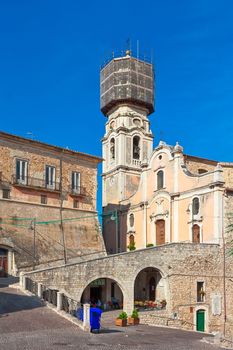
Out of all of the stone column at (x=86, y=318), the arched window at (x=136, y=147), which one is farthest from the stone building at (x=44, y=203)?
the stone column at (x=86, y=318)

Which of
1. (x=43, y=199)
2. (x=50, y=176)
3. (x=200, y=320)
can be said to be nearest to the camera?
(x=200, y=320)

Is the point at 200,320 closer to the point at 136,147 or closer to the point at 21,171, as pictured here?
the point at 21,171

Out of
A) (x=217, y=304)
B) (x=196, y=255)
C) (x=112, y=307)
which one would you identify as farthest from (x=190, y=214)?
(x=112, y=307)

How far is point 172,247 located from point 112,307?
6.81 meters

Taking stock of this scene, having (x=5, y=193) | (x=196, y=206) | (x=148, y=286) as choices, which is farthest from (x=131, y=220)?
(x=5, y=193)

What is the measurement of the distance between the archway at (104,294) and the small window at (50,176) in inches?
371

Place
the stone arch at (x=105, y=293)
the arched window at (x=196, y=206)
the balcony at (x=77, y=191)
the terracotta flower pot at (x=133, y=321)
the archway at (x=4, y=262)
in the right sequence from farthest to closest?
the balcony at (x=77, y=191), the arched window at (x=196, y=206), the stone arch at (x=105, y=293), the archway at (x=4, y=262), the terracotta flower pot at (x=133, y=321)

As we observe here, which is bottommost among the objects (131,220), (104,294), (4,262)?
(104,294)

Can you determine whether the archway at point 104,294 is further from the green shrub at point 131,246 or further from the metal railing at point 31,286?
the metal railing at point 31,286

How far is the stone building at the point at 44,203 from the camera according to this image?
125 ft

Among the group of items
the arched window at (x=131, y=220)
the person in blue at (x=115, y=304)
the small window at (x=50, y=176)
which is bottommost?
the person in blue at (x=115, y=304)

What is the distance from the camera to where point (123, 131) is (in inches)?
2189

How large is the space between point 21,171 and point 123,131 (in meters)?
18.5

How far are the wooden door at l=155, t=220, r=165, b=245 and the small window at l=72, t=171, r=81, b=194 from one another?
8.33 metres
